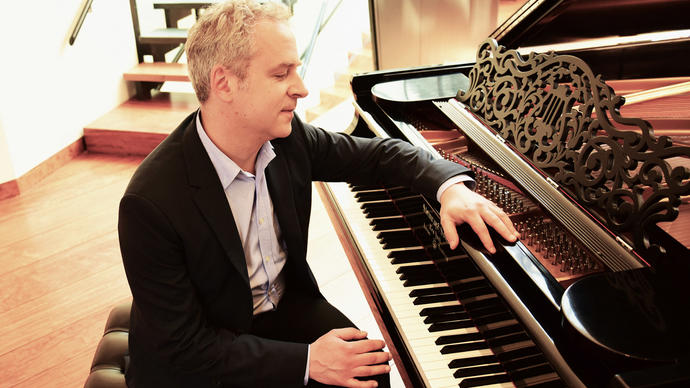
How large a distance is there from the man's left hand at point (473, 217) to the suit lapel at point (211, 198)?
0.53 m

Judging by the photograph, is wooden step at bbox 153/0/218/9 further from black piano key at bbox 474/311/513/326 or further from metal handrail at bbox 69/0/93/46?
black piano key at bbox 474/311/513/326

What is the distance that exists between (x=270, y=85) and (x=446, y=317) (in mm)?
710

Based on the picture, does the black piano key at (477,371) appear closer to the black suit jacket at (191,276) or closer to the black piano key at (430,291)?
the black piano key at (430,291)

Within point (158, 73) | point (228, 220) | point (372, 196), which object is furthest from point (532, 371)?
point (158, 73)

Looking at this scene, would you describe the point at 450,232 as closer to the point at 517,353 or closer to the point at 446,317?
the point at 446,317

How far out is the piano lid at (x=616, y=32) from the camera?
2.07 m

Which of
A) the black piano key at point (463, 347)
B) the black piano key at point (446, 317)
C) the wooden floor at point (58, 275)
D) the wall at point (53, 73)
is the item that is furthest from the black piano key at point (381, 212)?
the wall at point (53, 73)

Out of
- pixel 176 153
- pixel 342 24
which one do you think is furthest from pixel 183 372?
pixel 342 24

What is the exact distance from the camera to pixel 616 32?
2.33 metres

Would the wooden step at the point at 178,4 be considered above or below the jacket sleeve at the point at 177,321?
above

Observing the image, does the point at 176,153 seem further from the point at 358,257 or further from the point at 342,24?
the point at 342,24

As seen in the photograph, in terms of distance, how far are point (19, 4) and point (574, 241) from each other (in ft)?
14.4

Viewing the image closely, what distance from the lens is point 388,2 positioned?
15.1ft

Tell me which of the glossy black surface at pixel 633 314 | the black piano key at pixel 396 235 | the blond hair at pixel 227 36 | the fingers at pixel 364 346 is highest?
the blond hair at pixel 227 36
